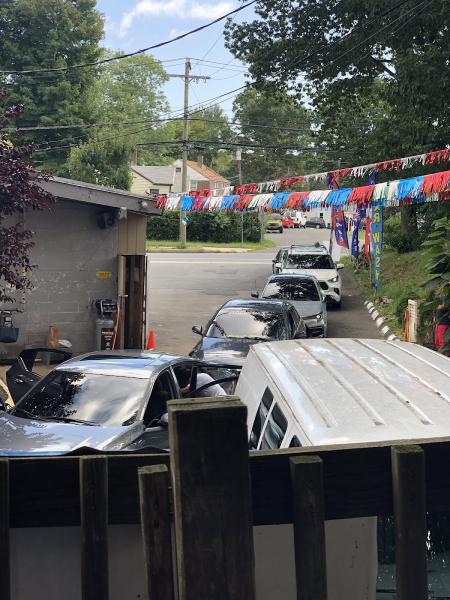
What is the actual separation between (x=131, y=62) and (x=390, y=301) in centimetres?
7992

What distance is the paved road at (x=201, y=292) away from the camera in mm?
19769

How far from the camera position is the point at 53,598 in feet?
8.67

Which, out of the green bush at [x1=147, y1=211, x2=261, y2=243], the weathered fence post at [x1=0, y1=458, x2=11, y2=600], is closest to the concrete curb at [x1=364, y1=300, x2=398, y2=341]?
the weathered fence post at [x1=0, y1=458, x2=11, y2=600]

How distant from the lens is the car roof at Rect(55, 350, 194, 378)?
7961mm

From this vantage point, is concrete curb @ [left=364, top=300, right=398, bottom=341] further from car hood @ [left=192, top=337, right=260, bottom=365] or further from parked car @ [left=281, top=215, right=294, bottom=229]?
parked car @ [left=281, top=215, right=294, bottom=229]

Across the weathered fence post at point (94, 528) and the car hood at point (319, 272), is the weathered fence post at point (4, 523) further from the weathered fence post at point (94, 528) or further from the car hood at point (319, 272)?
the car hood at point (319, 272)

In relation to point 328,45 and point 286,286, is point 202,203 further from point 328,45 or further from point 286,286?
point 328,45

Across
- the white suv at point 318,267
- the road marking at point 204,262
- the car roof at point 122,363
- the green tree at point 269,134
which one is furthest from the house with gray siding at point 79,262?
the green tree at point 269,134

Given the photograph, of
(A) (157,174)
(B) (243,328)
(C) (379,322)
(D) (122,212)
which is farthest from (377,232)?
(A) (157,174)

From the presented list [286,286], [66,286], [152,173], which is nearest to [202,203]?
[286,286]

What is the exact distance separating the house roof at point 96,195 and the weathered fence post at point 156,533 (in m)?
12.1

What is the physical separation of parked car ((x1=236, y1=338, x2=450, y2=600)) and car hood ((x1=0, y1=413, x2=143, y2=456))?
4.11 feet

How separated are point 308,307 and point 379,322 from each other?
3.38 meters

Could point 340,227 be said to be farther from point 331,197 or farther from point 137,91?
point 137,91
